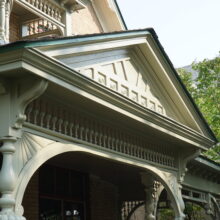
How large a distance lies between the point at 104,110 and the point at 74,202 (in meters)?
5.14

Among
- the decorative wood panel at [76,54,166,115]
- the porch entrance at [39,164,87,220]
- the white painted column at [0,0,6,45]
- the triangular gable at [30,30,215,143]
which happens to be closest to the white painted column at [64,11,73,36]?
the white painted column at [0,0,6,45]

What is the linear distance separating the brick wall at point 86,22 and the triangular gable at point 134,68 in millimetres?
5034

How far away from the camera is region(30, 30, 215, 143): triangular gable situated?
739cm

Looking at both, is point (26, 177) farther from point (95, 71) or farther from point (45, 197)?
point (45, 197)

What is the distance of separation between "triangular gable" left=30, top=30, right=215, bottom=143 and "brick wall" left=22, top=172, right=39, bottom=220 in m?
3.17

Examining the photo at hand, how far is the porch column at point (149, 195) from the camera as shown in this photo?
11.2m

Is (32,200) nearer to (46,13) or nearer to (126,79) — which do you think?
(126,79)

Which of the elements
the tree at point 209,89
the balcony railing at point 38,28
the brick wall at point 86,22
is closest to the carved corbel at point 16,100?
the balcony railing at point 38,28

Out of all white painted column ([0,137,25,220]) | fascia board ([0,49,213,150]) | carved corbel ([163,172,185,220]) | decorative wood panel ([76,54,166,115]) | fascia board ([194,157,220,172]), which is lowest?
white painted column ([0,137,25,220])

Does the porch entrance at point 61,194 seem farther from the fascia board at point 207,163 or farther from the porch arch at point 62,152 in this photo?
the fascia board at point 207,163

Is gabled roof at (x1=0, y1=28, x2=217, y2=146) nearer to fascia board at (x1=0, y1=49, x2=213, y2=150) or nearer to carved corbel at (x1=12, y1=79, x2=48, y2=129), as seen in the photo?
fascia board at (x1=0, y1=49, x2=213, y2=150)

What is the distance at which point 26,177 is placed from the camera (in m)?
6.20

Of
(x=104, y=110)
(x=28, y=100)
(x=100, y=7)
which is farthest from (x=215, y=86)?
(x=28, y=100)

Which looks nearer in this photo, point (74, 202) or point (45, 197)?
point (45, 197)
